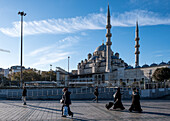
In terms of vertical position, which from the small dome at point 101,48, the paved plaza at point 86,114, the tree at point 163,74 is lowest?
the paved plaza at point 86,114

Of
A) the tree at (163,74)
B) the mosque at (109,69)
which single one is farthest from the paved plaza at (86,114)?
the tree at (163,74)

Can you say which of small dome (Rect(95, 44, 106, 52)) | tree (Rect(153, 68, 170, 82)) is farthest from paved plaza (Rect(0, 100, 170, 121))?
small dome (Rect(95, 44, 106, 52))

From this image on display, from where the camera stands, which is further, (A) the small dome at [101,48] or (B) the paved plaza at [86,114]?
(A) the small dome at [101,48]

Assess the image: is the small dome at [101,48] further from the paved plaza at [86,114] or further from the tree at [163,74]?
the paved plaza at [86,114]

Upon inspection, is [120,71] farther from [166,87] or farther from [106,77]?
[166,87]

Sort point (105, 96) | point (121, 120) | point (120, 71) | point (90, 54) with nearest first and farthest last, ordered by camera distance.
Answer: point (121, 120) < point (105, 96) < point (120, 71) < point (90, 54)

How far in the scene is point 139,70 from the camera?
209 ft

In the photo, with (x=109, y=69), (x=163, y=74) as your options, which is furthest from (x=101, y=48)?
(x=163, y=74)

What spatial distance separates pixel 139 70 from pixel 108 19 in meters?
19.5

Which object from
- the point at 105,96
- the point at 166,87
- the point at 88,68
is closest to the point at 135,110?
the point at 105,96

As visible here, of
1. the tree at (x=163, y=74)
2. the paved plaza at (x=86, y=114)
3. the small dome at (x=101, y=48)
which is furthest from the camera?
the small dome at (x=101, y=48)

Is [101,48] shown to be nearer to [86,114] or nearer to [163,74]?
[163,74]

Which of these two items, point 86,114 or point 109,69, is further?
point 109,69

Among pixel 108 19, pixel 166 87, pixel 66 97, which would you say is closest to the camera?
pixel 66 97
